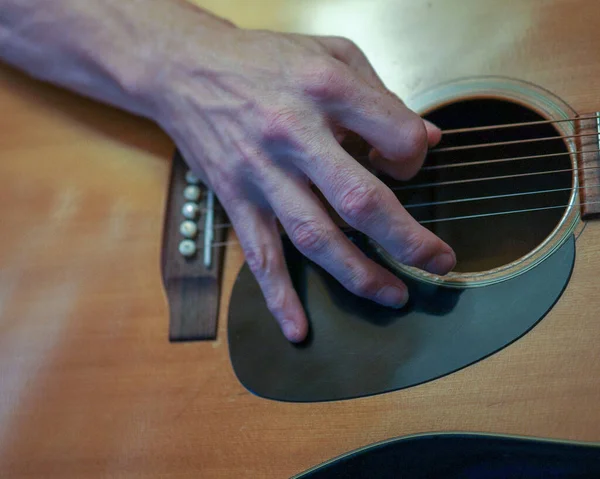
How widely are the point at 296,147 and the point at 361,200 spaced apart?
102 mm

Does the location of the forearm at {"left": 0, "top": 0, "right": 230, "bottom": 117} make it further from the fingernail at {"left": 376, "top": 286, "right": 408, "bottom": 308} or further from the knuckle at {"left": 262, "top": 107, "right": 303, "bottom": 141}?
the fingernail at {"left": 376, "top": 286, "right": 408, "bottom": 308}

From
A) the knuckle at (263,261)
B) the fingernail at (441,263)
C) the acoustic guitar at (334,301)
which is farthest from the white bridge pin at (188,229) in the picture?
the fingernail at (441,263)

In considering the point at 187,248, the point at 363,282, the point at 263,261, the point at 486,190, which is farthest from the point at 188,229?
the point at 486,190

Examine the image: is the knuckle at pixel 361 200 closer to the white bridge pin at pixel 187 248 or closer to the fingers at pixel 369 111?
the fingers at pixel 369 111

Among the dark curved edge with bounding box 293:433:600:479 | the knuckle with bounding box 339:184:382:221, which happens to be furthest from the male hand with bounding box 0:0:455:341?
the dark curved edge with bounding box 293:433:600:479

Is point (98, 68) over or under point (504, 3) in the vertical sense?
under

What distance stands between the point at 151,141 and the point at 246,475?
0.48 m

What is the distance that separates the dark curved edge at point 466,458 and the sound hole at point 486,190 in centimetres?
25

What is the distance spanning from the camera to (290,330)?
2.19ft

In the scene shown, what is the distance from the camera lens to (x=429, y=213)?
2.48ft

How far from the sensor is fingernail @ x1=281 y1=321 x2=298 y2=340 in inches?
26.2

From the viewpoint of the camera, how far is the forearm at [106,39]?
2.45 feet

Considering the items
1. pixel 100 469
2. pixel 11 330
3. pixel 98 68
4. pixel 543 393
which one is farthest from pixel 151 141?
pixel 543 393

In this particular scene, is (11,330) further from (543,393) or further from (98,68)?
(543,393)
